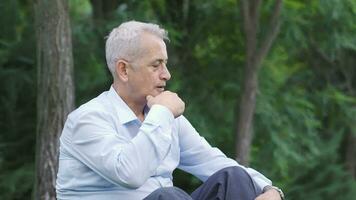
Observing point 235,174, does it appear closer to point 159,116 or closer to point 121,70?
point 159,116

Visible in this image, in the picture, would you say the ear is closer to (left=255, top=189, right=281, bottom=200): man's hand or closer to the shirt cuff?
the shirt cuff

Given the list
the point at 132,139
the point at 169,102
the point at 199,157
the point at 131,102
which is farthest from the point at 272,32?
the point at 132,139

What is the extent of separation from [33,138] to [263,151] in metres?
2.34

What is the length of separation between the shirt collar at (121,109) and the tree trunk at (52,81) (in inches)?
102

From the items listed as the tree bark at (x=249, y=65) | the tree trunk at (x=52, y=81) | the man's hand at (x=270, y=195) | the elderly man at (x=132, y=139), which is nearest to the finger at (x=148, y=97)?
the elderly man at (x=132, y=139)

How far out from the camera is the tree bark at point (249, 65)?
23.1 ft

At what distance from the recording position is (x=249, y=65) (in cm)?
719

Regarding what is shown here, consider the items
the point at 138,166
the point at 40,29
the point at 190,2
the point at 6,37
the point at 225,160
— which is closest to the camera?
the point at 138,166

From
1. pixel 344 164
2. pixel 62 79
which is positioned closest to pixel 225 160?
pixel 62 79

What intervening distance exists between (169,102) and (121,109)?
20 centimetres

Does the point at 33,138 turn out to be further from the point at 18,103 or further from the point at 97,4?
the point at 97,4

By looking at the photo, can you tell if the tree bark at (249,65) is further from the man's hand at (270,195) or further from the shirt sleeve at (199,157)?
the man's hand at (270,195)

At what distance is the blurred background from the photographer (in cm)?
769

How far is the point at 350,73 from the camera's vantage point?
32.4 ft
